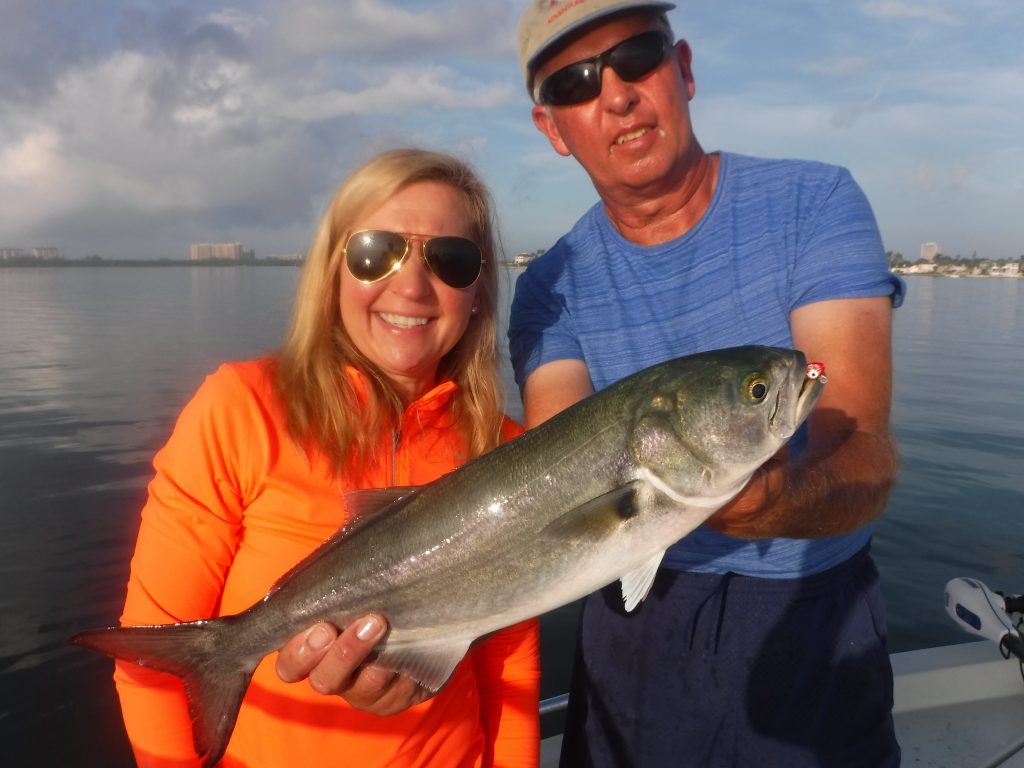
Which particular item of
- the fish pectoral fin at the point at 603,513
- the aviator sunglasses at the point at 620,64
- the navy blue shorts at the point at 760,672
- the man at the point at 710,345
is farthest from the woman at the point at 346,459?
the fish pectoral fin at the point at 603,513

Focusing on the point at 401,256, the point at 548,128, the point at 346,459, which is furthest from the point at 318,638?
the point at 548,128

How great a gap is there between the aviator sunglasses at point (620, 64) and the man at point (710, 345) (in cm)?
1

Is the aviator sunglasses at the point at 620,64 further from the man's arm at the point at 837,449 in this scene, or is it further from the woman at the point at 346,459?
the man's arm at the point at 837,449

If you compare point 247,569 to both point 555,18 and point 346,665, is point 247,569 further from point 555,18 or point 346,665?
point 555,18

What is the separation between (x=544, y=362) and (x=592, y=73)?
68.8 inches

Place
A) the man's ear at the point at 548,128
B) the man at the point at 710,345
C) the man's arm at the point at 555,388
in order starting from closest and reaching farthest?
the man at the point at 710,345 → the man's arm at the point at 555,388 → the man's ear at the point at 548,128

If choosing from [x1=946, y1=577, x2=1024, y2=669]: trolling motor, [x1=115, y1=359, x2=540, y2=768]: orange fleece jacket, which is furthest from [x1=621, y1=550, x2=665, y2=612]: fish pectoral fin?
[x1=946, y1=577, x2=1024, y2=669]: trolling motor

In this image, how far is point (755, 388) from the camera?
2871mm

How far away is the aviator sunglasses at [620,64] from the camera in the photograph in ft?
13.2

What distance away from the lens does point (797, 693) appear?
12.3 feet

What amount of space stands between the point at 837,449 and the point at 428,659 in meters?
2.12

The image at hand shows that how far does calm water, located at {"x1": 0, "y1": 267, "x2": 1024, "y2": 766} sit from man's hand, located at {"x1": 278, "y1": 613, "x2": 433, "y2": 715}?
236cm

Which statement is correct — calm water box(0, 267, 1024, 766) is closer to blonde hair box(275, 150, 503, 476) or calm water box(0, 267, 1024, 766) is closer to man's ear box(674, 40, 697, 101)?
blonde hair box(275, 150, 503, 476)

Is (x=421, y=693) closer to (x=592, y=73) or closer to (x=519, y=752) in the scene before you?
(x=519, y=752)
